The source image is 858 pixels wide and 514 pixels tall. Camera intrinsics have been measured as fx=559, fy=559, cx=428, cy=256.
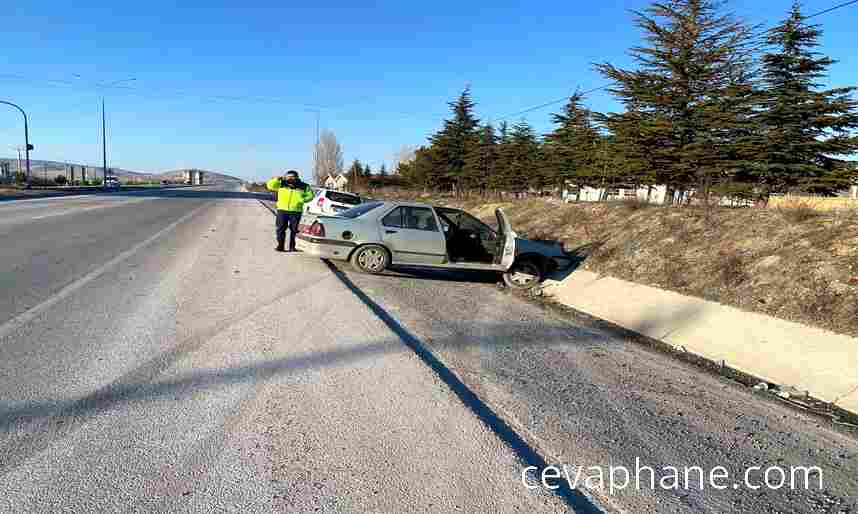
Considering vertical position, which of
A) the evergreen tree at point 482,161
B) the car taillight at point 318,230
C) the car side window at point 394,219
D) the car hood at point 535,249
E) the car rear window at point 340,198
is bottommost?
the car hood at point 535,249

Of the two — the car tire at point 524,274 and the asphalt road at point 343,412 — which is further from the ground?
the car tire at point 524,274

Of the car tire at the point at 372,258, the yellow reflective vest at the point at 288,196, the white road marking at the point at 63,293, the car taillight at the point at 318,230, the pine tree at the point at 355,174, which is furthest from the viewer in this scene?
the pine tree at the point at 355,174

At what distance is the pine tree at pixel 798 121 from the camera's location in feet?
68.2

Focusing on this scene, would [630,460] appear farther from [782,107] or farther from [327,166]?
[327,166]

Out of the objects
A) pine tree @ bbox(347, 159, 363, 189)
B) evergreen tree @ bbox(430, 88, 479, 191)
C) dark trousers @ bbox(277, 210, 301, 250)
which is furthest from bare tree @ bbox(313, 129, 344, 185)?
dark trousers @ bbox(277, 210, 301, 250)

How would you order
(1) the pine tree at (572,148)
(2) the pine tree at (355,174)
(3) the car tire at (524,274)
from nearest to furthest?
(3) the car tire at (524,274) < (1) the pine tree at (572,148) < (2) the pine tree at (355,174)

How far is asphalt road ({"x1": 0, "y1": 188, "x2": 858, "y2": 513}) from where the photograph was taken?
2.89 m

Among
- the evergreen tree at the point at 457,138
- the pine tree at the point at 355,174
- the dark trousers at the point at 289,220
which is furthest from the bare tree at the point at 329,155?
the dark trousers at the point at 289,220

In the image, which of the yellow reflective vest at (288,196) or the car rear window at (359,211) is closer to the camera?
the car rear window at (359,211)

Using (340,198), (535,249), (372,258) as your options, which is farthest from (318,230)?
(340,198)

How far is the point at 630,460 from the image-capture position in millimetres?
3432

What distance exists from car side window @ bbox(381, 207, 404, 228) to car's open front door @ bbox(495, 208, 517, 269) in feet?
5.86

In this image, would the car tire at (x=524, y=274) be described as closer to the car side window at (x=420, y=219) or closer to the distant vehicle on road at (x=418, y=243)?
the distant vehicle on road at (x=418, y=243)

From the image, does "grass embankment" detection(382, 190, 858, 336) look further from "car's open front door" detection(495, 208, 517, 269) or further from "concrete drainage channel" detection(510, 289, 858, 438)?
"car's open front door" detection(495, 208, 517, 269)
